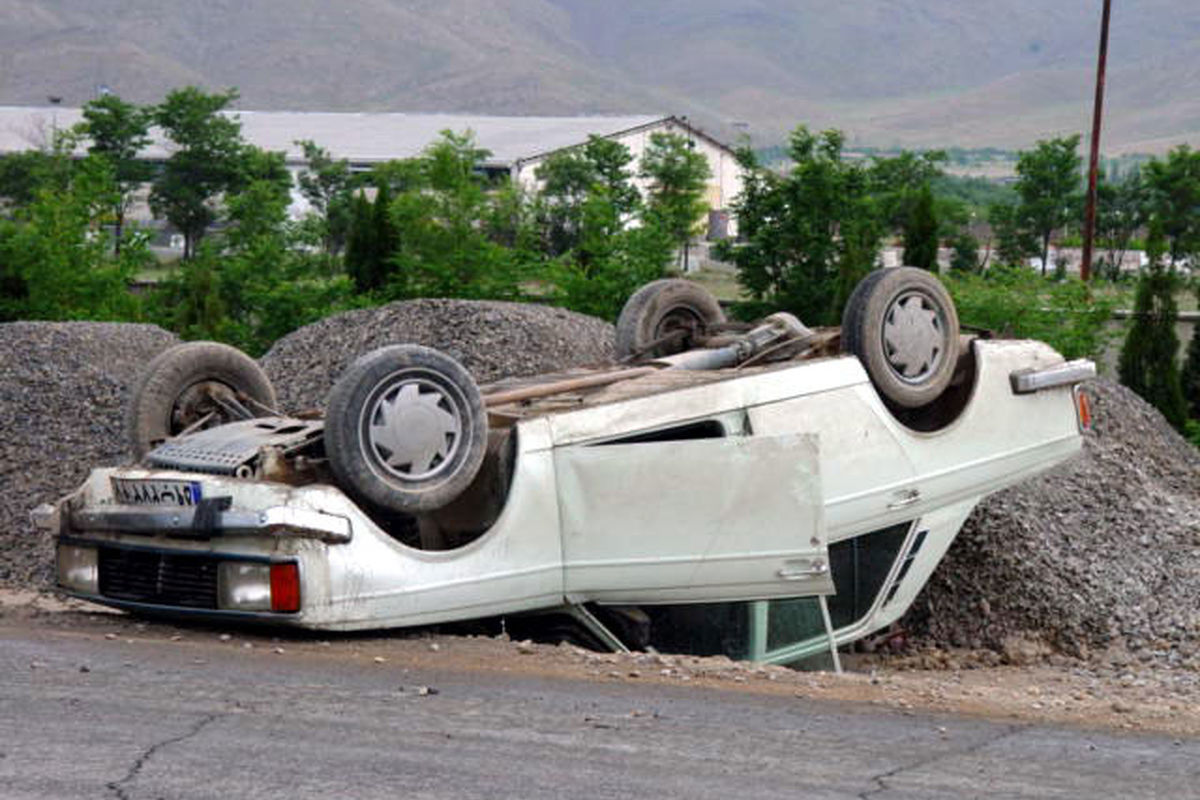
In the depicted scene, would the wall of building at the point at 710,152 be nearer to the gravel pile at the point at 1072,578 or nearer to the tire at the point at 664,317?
the gravel pile at the point at 1072,578

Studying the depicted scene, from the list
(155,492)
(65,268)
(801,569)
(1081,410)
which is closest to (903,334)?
(1081,410)

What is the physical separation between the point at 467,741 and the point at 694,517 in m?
2.03

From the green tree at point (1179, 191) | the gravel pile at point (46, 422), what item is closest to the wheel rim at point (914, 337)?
the gravel pile at point (46, 422)

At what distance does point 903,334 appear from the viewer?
344 inches

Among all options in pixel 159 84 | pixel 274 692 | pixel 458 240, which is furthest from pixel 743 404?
pixel 159 84

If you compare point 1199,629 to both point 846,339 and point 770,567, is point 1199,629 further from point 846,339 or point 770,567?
point 770,567

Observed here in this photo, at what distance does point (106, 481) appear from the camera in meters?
7.38

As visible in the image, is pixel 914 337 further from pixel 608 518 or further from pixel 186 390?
pixel 186 390

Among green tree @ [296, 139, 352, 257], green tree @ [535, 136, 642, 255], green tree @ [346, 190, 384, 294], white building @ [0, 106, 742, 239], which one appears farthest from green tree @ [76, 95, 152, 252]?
green tree @ [346, 190, 384, 294]

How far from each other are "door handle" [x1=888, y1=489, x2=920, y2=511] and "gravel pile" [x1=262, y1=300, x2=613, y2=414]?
18.7 feet

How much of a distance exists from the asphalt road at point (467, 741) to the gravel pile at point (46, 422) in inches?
185

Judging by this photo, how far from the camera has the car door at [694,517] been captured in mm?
7410

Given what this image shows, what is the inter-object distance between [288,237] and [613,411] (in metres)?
26.0

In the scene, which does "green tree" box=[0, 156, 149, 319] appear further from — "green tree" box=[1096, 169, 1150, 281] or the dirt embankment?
"green tree" box=[1096, 169, 1150, 281]
